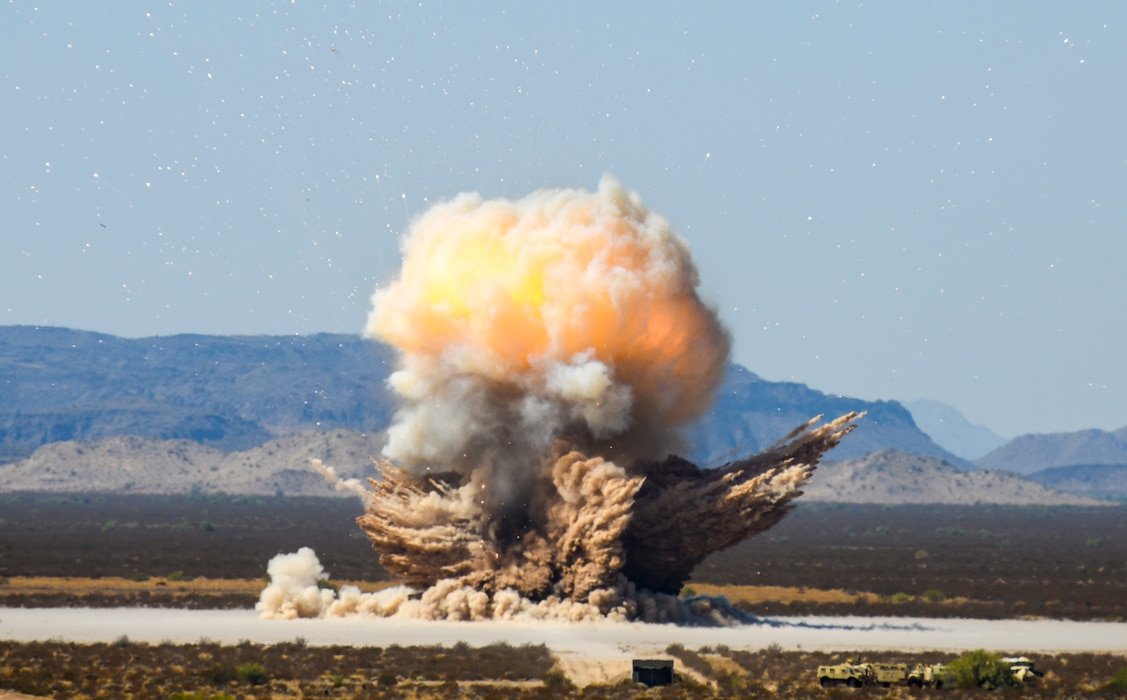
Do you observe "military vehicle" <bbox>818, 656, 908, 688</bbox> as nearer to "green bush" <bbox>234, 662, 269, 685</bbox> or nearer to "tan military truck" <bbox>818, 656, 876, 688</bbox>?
"tan military truck" <bbox>818, 656, 876, 688</bbox>

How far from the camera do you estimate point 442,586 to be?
6359 cm

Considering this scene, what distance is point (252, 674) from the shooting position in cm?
4709

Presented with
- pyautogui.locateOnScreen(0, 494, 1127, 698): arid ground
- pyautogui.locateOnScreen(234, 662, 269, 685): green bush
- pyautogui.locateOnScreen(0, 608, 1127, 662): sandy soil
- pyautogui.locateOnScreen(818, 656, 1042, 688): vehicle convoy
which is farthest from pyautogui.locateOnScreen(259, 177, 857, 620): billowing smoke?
pyautogui.locateOnScreen(234, 662, 269, 685): green bush

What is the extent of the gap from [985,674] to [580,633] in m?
16.0

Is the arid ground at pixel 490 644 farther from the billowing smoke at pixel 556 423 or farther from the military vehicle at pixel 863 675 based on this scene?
the billowing smoke at pixel 556 423

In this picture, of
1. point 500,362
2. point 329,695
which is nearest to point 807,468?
point 500,362

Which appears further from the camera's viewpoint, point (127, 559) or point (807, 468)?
point (127, 559)

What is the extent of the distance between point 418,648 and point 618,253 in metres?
16.7

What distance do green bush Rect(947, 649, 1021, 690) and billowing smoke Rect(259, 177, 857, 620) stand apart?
12.9m

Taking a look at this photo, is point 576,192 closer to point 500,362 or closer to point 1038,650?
point 500,362

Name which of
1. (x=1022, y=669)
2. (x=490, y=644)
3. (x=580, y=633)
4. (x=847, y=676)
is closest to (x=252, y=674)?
(x=490, y=644)

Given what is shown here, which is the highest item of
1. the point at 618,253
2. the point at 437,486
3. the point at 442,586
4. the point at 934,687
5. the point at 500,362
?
the point at 618,253

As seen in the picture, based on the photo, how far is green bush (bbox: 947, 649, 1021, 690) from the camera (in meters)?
47.7

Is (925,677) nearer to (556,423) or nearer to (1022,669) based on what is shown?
(1022,669)
